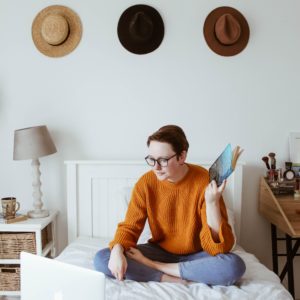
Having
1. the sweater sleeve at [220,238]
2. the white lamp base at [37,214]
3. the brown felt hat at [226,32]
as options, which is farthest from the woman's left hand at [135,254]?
the brown felt hat at [226,32]

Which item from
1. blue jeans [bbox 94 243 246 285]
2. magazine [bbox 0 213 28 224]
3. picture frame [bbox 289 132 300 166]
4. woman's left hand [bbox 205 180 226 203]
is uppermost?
picture frame [bbox 289 132 300 166]

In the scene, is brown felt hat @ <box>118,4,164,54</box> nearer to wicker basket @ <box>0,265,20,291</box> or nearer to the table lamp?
the table lamp

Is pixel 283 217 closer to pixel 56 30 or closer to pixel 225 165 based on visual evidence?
pixel 225 165

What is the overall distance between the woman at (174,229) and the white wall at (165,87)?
71 centimetres

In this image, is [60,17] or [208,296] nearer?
[208,296]

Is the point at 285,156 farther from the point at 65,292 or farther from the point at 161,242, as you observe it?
the point at 65,292

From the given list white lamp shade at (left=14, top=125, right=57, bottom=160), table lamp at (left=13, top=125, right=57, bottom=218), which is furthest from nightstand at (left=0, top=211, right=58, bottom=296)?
white lamp shade at (left=14, top=125, right=57, bottom=160)

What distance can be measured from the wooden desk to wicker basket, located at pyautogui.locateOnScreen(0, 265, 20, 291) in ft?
4.96

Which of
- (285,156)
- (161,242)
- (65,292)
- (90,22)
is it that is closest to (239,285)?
(161,242)

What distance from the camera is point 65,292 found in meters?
0.97

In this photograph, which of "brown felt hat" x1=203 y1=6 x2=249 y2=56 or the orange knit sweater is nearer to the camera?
the orange knit sweater

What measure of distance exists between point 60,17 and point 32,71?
380 millimetres

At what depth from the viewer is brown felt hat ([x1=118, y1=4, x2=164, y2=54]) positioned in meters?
2.30

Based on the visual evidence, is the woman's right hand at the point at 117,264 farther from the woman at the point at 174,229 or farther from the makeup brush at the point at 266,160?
the makeup brush at the point at 266,160
